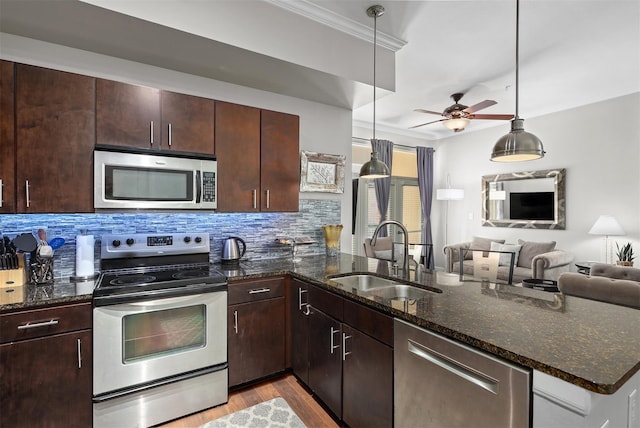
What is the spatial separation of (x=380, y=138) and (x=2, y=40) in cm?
518

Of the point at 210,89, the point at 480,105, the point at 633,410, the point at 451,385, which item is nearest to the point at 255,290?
the point at 451,385

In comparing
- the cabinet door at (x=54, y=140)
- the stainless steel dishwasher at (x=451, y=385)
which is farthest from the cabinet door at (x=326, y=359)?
the cabinet door at (x=54, y=140)

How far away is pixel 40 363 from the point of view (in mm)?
1704

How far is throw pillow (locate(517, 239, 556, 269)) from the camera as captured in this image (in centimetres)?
492

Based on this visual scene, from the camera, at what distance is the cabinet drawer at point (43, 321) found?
1.62m

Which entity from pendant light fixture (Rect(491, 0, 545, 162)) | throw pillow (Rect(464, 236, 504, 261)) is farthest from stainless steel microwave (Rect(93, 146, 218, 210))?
throw pillow (Rect(464, 236, 504, 261))

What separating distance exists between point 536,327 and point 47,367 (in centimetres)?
236

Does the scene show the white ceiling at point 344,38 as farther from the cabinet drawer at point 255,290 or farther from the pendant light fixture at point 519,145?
the cabinet drawer at point 255,290

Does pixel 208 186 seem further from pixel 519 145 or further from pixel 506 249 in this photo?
pixel 506 249

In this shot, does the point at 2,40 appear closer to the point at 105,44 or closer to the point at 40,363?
the point at 105,44

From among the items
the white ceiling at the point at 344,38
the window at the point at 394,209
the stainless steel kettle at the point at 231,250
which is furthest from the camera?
the window at the point at 394,209

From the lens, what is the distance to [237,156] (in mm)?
2578

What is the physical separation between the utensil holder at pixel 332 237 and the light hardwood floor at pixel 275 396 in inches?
47.4

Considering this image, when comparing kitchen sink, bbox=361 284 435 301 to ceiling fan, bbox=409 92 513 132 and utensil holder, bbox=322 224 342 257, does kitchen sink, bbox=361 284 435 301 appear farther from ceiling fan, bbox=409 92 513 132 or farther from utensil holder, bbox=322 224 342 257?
ceiling fan, bbox=409 92 513 132
